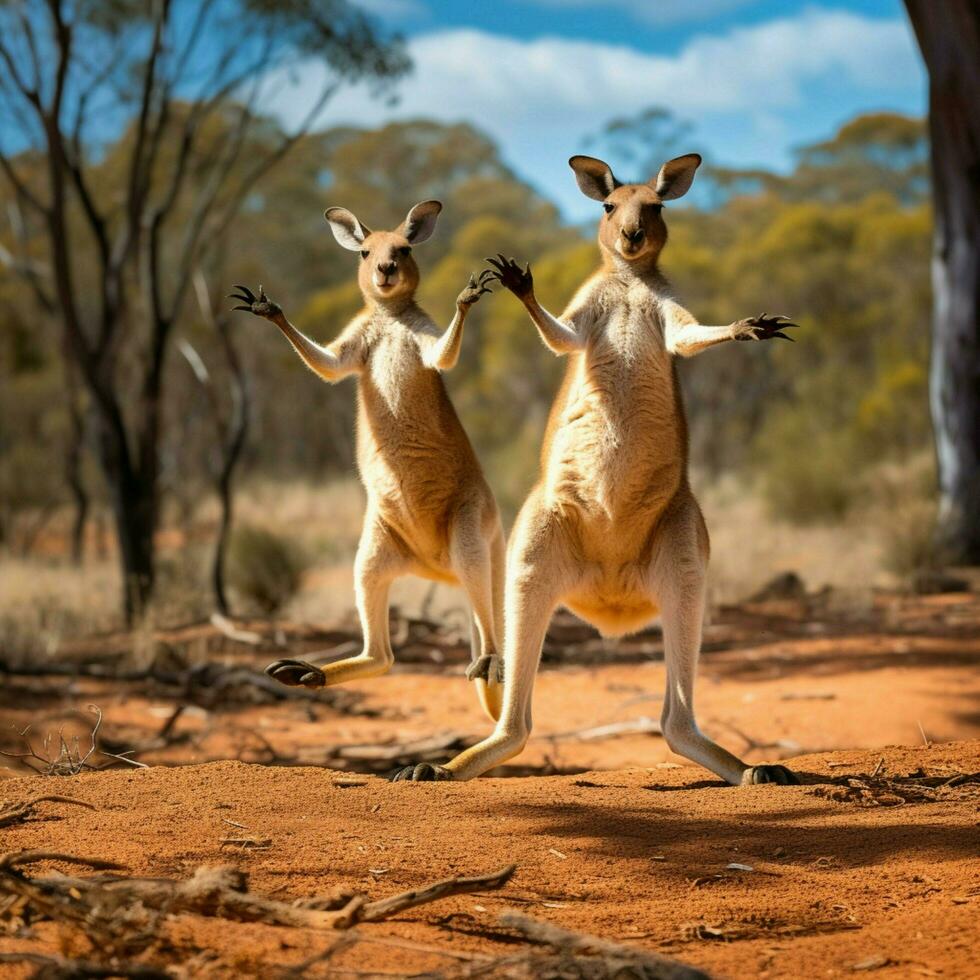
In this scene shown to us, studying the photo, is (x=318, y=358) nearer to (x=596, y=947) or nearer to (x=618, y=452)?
(x=618, y=452)

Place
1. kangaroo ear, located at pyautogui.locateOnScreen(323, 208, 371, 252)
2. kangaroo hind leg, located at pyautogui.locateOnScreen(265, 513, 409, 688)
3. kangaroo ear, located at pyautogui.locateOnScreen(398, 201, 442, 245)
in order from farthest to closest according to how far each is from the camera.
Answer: kangaroo ear, located at pyautogui.locateOnScreen(323, 208, 371, 252) < kangaroo ear, located at pyautogui.locateOnScreen(398, 201, 442, 245) < kangaroo hind leg, located at pyautogui.locateOnScreen(265, 513, 409, 688)

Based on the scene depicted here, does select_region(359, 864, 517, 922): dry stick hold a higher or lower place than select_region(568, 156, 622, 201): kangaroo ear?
lower

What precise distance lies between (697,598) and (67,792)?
2.66 m

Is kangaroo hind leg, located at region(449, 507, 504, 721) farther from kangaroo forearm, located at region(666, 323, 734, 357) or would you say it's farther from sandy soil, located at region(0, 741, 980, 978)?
kangaroo forearm, located at region(666, 323, 734, 357)

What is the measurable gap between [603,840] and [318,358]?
8.41ft

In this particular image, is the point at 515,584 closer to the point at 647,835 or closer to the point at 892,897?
the point at 647,835

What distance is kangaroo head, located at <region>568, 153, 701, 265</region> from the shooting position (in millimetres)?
5398

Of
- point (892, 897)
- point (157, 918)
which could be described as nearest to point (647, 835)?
point (892, 897)

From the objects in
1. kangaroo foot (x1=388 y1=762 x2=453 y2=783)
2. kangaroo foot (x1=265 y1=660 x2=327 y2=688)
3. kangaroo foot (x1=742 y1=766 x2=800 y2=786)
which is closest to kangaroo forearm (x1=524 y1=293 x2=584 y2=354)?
kangaroo foot (x1=265 y1=660 x2=327 y2=688)

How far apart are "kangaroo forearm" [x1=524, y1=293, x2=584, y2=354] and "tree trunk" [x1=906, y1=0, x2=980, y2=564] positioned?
9523 mm

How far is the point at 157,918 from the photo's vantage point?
10.1 ft

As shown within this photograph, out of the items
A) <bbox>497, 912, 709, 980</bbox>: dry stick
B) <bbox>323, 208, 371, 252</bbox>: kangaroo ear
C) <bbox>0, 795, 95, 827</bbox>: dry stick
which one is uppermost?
<bbox>323, 208, 371, 252</bbox>: kangaroo ear

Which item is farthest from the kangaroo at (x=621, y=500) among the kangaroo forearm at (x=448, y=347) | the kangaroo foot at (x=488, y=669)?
the kangaroo forearm at (x=448, y=347)

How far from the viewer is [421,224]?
19.7 ft
